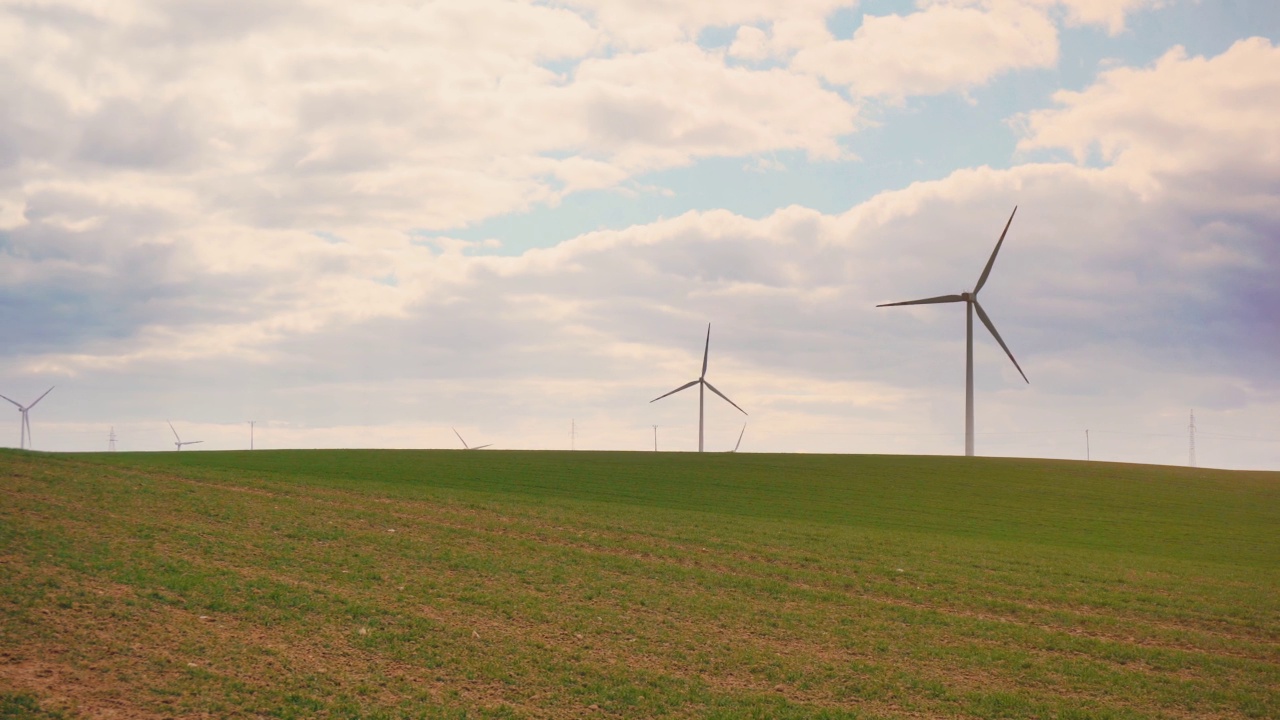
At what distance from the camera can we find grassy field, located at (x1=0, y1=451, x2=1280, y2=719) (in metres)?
13.6

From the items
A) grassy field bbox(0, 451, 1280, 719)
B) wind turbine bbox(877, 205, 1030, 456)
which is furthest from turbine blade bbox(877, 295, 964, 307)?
grassy field bbox(0, 451, 1280, 719)

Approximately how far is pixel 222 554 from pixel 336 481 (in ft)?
56.7

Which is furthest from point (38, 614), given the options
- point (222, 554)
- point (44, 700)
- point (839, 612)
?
point (839, 612)

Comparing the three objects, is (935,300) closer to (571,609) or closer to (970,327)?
(970,327)

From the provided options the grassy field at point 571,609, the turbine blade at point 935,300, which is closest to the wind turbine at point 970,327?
the turbine blade at point 935,300

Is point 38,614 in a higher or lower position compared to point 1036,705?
higher

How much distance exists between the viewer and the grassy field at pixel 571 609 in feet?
44.5

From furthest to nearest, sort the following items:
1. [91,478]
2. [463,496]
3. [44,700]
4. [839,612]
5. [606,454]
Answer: [606,454] < [463,496] < [91,478] < [839,612] < [44,700]

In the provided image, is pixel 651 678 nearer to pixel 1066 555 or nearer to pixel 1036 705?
pixel 1036 705

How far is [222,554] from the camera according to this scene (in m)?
19.6

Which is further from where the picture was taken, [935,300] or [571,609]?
[935,300]

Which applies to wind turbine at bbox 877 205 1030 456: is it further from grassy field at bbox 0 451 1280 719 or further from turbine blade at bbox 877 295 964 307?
grassy field at bbox 0 451 1280 719

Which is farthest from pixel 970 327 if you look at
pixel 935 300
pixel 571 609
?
pixel 571 609

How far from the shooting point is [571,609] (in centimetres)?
1811
